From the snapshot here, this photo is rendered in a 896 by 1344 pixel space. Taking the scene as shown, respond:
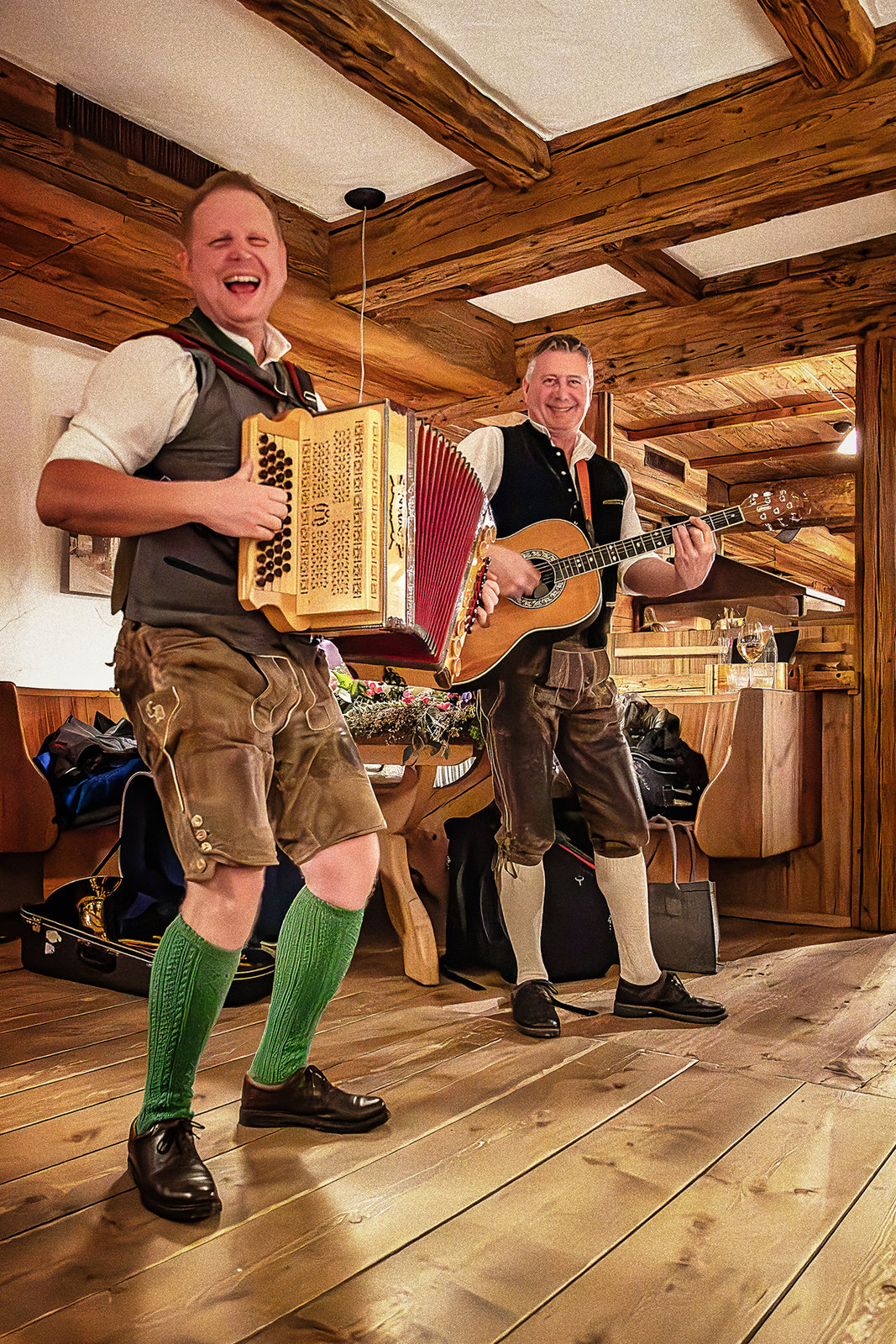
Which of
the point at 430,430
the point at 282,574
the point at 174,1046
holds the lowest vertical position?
the point at 174,1046

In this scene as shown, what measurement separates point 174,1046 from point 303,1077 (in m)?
0.35

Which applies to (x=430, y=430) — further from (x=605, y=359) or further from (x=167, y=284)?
(x=605, y=359)

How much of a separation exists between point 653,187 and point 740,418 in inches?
117

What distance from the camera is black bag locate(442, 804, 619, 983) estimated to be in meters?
2.96

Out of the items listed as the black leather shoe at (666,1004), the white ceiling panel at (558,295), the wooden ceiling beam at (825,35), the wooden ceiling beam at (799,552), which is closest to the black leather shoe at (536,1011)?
the black leather shoe at (666,1004)

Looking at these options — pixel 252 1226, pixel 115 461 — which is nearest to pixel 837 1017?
pixel 252 1226

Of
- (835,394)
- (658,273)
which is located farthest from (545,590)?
(835,394)

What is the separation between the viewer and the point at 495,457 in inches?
103

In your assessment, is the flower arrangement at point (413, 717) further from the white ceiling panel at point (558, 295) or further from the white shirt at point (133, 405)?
the white ceiling panel at point (558, 295)

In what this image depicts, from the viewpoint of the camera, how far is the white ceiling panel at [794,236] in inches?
153

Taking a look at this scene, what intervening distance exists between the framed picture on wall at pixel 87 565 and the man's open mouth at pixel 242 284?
302 centimetres

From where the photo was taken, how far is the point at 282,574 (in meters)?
1.54

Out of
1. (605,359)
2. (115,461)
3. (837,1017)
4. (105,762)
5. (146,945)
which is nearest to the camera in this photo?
(115,461)

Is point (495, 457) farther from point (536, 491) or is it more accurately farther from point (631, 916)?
point (631, 916)
